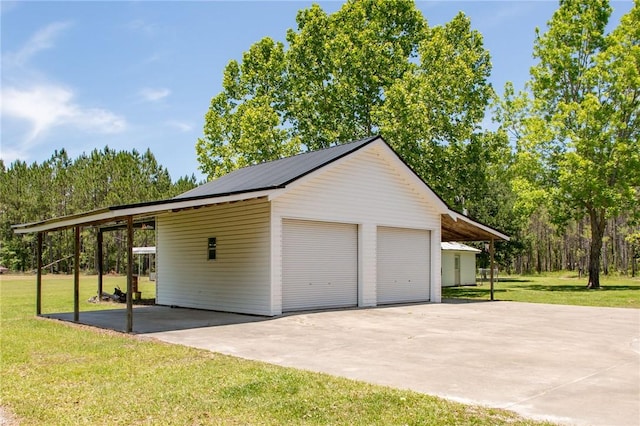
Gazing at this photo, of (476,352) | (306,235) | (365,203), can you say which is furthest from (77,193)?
(476,352)

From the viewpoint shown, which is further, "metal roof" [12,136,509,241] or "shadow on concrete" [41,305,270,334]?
"shadow on concrete" [41,305,270,334]

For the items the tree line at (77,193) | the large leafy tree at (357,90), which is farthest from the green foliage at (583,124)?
the tree line at (77,193)

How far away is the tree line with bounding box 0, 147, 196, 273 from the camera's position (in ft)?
151

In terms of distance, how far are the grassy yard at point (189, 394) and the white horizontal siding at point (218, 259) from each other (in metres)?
5.64

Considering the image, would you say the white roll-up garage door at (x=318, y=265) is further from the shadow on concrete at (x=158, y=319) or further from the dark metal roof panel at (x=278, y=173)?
the shadow on concrete at (x=158, y=319)

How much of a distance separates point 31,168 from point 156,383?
53376 millimetres

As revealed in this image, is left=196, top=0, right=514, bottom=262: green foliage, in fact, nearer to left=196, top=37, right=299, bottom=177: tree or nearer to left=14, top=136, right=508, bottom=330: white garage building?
left=196, top=37, right=299, bottom=177: tree

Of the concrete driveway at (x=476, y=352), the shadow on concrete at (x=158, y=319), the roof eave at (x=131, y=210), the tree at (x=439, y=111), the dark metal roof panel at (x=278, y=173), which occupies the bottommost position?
the shadow on concrete at (x=158, y=319)

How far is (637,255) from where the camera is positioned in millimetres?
46438

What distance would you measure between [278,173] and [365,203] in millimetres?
2737

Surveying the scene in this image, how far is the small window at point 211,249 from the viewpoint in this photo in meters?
15.9

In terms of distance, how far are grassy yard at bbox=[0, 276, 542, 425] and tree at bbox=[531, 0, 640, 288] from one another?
81.3 feet

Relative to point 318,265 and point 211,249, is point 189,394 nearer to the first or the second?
point 318,265

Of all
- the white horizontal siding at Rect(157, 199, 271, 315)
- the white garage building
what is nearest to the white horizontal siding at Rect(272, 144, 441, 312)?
the white garage building
